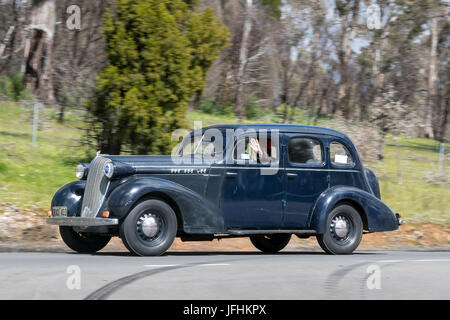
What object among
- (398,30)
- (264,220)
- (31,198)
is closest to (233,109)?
(398,30)

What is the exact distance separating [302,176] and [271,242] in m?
1.88

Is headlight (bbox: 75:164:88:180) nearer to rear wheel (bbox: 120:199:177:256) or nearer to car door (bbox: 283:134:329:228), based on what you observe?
rear wheel (bbox: 120:199:177:256)

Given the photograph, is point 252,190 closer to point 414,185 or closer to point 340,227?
point 340,227

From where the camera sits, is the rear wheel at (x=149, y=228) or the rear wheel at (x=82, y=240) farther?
the rear wheel at (x=82, y=240)

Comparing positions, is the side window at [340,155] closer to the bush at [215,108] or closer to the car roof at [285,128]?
the car roof at [285,128]

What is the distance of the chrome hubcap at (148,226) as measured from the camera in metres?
11.4

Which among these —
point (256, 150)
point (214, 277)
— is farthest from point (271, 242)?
point (214, 277)

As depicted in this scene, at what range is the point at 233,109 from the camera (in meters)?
33.6

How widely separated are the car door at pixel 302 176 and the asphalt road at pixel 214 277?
1.00 meters

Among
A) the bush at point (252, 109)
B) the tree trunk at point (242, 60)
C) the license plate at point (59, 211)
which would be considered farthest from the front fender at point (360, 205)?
the bush at point (252, 109)

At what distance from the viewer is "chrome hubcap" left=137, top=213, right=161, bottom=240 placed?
37.4 ft

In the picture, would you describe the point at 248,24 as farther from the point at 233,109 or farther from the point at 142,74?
the point at 142,74

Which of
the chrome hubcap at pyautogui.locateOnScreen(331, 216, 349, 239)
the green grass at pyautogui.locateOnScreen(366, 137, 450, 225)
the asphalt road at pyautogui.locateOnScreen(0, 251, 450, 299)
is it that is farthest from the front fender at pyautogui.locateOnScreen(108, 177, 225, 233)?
the green grass at pyautogui.locateOnScreen(366, 137, 450, 225)

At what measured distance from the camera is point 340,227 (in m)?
13.2
